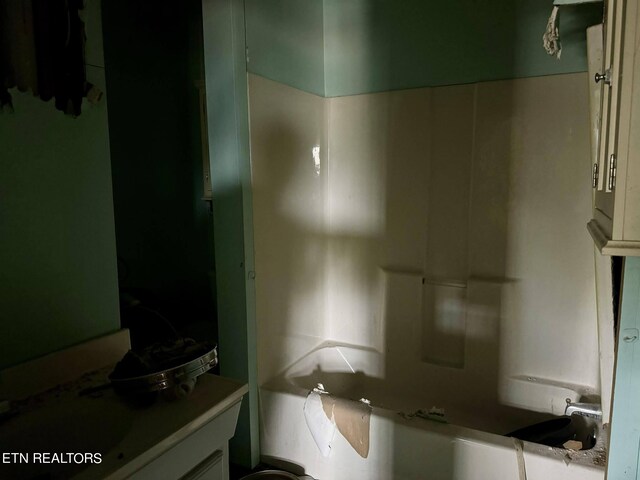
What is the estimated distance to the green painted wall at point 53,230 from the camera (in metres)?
0.91

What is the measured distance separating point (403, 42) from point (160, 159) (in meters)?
1.70

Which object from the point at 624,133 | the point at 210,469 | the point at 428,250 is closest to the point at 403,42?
the point at 428,250

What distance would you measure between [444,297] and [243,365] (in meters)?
1.04

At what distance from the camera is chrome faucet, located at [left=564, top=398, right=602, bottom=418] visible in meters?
1.67

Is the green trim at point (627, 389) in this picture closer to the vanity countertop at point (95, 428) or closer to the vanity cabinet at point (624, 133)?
the vanity cabinet at point (624, 133)

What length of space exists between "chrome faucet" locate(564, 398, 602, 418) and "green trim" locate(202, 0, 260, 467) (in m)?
1.29

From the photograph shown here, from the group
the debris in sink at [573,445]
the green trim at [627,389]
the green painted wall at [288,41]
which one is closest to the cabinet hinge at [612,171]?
the green trim at [627,389]

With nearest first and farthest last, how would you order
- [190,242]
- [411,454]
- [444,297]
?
[411,454], [444,297], [190,242]

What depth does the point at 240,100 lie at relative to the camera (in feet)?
5.49

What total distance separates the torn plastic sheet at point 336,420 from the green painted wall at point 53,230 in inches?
34.7

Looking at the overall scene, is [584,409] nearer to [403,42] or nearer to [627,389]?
[627,389]

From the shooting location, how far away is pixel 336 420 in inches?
65.6

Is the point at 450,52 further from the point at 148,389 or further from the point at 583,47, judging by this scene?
the point at 148,389

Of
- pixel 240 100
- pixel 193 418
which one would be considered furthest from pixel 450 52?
pixel 193 418
